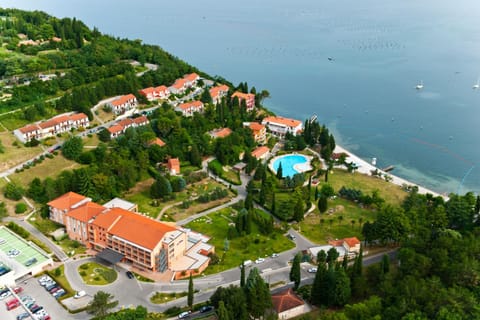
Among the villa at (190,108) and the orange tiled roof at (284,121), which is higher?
the villa at (190,108)

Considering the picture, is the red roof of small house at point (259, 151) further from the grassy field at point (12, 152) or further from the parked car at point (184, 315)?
the parked car at point (184, 315)

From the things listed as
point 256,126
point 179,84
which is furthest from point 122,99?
point 256,126

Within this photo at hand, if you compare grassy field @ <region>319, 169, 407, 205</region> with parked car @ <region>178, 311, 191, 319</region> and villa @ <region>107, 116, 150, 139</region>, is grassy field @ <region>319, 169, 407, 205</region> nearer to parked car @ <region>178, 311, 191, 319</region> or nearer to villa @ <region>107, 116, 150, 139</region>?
villa @ <region>107, 116, 150, 139</region>

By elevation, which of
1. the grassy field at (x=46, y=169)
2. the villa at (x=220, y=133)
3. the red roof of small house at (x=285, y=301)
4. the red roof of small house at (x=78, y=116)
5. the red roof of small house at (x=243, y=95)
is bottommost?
the red roof of small house at (x=285, y=301)

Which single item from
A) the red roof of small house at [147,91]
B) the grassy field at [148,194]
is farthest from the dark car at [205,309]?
the red roof of small house at [147,91]

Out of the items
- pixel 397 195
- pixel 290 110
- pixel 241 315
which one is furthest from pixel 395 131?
pixel 241 315

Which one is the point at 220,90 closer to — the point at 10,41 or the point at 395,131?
the point at 395,131

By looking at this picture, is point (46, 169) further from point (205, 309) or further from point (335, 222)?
point (335, 222)
